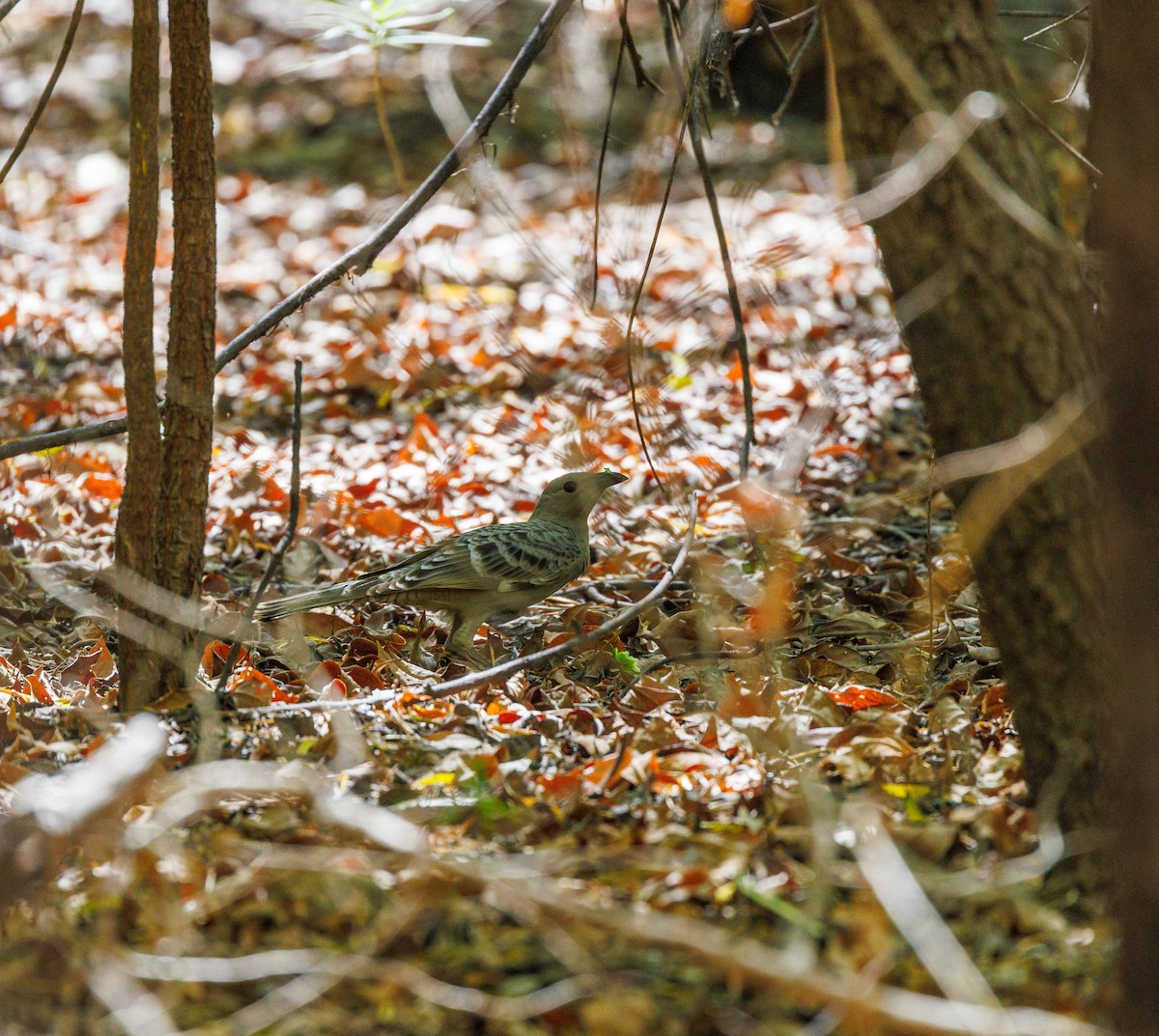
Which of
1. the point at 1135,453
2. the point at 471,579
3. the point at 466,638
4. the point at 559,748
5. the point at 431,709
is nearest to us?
the point at 1135,453

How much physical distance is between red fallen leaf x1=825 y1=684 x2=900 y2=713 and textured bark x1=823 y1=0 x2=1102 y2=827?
1079 mm

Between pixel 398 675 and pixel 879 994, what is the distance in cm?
261

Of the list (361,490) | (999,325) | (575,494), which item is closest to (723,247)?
(575,494)

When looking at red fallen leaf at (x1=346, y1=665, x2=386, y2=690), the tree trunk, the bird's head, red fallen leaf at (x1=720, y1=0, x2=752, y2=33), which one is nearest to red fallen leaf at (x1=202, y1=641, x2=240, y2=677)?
red fallen leaf at (x1=346, y1=665, x2=386, y2=690)

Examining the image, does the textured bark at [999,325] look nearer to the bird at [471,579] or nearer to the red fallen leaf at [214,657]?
the bird at [471,579]

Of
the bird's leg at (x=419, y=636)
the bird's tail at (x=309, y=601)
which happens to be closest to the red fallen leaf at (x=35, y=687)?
the bird's tail at (x=309, y=601)

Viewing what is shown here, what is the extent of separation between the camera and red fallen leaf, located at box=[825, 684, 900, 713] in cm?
395

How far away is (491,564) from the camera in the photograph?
5043 millimetres

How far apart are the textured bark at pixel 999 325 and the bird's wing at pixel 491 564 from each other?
249 cm

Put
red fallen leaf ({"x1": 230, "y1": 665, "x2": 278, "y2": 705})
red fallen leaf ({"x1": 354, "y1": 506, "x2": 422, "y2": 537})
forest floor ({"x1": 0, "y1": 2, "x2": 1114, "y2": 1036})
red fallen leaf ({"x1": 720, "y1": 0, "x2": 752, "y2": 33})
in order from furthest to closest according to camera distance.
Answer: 1. red fallen leaf ({"x1": 354, "y1": 506, "x2": 422, "y2": 537})
2. red fallen leaf ({"x1": 720, "y1": 0, "x2": 752, "y2": 33})
3. red fallen leaf ({"x1": 230, "y1": 665, "x2": 278, "y2": 705})
4. forest floor ({"x1": 0, "y1": 2, "x2": 1114, "y2": 1036})

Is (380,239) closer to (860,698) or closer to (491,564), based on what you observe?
(491,564)

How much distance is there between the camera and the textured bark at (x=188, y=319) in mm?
3557

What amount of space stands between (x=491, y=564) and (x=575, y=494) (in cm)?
73

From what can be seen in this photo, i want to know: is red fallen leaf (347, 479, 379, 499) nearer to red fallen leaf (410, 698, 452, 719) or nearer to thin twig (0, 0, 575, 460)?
thin twig (0, 0, 575, 460)
